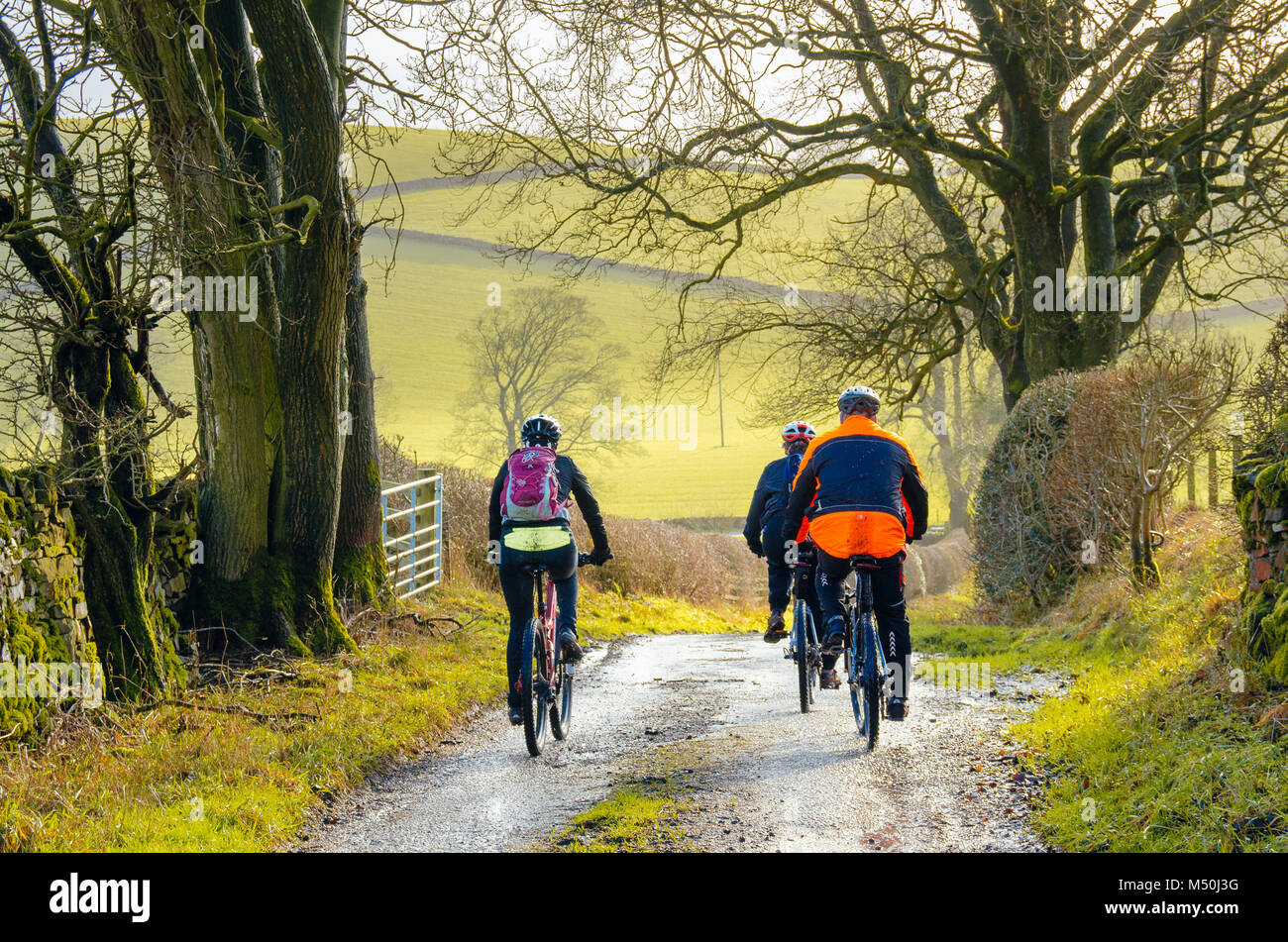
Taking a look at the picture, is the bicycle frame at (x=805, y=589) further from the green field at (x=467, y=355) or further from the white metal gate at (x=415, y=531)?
the green field at (x=467, y=355)

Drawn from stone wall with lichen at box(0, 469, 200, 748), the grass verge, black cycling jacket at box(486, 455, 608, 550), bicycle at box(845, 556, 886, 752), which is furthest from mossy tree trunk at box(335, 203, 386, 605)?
bicycle at box(845, 556, 886, 752)

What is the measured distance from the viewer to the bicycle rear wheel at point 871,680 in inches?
271

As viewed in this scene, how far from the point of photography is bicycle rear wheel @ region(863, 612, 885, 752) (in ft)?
22.6

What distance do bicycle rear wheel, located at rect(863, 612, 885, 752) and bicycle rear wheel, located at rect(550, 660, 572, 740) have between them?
6.87ft

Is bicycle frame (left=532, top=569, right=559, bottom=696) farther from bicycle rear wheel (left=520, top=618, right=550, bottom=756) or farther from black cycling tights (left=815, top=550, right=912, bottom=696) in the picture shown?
black cycling tights (left=815, top=550, right=912, bottom=696)

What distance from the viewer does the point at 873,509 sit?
6.79 m

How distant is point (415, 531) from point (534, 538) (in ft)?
30.1

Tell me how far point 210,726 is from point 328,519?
9.86ft

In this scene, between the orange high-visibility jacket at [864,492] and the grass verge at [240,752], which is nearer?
the grass verge at [240,752]

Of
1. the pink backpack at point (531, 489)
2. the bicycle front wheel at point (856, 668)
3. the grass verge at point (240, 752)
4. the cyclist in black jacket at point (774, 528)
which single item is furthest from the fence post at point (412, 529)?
the bicycle front wheel at point (856, 668)

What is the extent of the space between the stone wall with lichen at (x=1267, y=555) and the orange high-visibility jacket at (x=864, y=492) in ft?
6.22

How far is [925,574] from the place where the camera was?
124 feet

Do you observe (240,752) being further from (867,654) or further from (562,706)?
(867,654)
